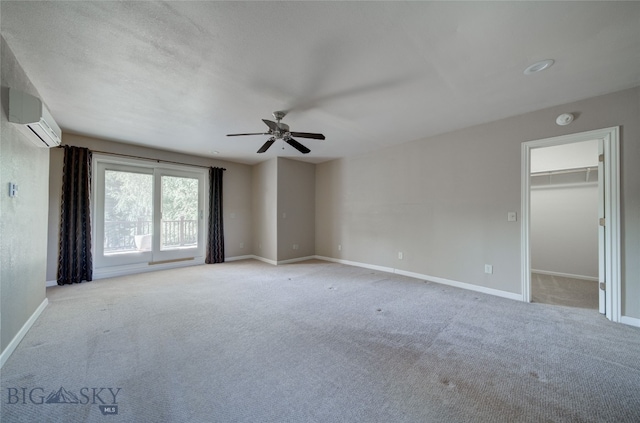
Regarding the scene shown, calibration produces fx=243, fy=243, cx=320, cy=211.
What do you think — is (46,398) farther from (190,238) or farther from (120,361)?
(190,238)

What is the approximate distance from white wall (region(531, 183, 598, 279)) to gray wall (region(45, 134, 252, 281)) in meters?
6.50

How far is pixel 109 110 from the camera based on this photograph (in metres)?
3.24

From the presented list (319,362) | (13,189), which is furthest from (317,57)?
(13,189)

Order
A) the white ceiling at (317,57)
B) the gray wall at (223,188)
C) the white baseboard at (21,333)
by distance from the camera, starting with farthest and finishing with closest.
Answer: the gray wall at (223,188), the white baseboard at (21,333), the white ceiling at (317,57)

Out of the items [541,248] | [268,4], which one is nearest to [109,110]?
[268,4]

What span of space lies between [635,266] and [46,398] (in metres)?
5.32

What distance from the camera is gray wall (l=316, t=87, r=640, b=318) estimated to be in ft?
8.80

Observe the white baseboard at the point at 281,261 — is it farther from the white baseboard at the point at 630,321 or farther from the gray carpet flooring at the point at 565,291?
the white baseboard at the point at 630,321

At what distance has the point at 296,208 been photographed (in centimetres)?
615

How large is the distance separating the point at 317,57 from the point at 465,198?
3.16m

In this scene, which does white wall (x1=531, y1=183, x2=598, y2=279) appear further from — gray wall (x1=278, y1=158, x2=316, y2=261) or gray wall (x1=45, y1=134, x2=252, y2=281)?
gray wall (x1=45, y1=134, x2=252, y2=281)

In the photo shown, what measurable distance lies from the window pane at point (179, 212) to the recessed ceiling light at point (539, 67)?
604 centimetres

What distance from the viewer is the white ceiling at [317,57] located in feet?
5.57

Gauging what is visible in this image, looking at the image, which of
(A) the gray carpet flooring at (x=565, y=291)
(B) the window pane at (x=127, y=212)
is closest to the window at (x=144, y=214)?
(B) the window pane at (x=127, y=212)
